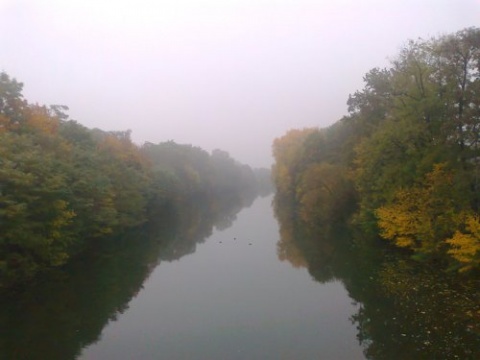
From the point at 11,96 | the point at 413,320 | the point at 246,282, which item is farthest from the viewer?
the point at 11,96

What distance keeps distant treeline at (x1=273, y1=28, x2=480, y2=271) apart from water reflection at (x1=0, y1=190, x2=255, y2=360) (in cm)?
1720

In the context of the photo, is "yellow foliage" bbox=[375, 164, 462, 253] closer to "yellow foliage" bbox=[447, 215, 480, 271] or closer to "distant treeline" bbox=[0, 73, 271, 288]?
"yellow foliage" bbox=[447, 215, 480, 271]

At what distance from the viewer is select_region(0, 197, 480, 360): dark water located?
18.5 m

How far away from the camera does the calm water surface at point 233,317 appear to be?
61.4ft

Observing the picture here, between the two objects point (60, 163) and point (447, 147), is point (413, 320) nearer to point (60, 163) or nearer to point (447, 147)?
point (447, 147)

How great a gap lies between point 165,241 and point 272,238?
10847 millimetres

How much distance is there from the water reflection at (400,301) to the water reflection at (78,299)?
11.3 metres

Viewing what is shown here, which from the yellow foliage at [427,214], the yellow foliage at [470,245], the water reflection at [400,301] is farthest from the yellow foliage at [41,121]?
the yellow foliage at [470,245]

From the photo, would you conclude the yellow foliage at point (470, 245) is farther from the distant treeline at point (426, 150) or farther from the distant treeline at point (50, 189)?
the distant treeline at point (50, 189)

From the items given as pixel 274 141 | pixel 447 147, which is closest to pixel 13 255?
pixel 447 147

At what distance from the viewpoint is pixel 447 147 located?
96.6 ft

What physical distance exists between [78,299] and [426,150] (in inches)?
909

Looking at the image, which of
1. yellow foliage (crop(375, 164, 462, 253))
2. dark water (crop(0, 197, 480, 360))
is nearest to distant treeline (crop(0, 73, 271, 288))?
dark water (crop(0, 197, 480, 360))

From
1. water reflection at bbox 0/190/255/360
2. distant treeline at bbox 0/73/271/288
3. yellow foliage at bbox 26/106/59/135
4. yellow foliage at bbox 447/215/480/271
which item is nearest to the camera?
water reflection at bbox 0/190/255/360
